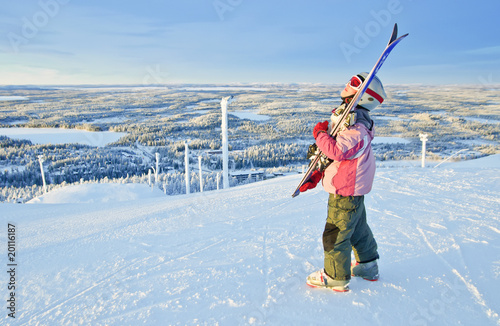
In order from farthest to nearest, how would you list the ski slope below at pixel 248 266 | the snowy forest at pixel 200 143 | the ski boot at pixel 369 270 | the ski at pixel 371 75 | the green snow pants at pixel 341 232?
the snowy forest at pixel 200 143
the ski boot at pixel 369 270
the green snow pants at pixel 341 232
the ski at pixel 371 75
the ski slope below at pixel 248 266

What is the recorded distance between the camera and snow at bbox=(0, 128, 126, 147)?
6278cm

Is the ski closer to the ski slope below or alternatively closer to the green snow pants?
the green snow pants

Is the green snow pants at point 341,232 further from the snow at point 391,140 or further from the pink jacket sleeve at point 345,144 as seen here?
the snow at point 391,140

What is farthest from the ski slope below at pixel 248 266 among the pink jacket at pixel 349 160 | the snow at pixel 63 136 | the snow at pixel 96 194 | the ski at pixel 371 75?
the snow at pixel 63 136

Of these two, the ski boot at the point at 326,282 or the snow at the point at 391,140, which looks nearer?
the ski boot at the point at 326,282

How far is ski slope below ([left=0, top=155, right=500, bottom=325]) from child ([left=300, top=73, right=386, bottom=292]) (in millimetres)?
192

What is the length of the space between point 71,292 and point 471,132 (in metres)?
57.6

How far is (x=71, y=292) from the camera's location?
2.46 m

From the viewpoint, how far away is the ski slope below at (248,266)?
6.94ft

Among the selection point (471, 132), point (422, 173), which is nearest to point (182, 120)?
point (471, 132)

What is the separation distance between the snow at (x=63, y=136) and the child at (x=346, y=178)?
67.2 metres

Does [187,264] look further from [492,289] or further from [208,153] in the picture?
[208,153]

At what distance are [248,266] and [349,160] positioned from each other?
137 centimetres

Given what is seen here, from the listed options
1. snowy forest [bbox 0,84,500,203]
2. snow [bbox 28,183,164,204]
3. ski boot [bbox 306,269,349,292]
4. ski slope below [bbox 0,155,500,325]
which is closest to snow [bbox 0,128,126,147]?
snowy forest [bbox 0,84,500,203]
